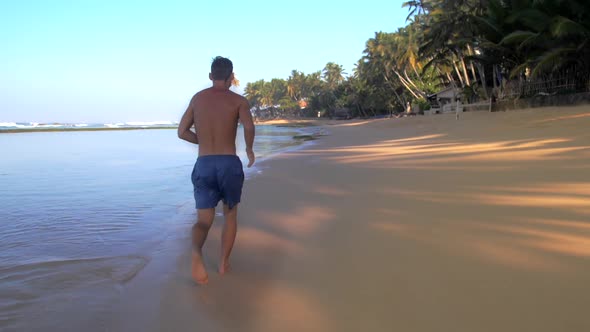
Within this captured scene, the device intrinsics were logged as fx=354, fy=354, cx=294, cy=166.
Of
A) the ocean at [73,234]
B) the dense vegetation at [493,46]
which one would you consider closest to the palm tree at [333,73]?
the dense vegetation at [493,46]

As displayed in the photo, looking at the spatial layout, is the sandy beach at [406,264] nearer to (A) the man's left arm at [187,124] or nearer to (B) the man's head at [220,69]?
(A) the man's left arm at [187,124]

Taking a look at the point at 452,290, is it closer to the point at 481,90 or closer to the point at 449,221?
the point at 449,221

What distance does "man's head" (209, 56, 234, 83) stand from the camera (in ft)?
8.54

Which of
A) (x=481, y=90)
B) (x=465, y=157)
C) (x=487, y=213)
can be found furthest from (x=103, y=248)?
(x=481, y=90)

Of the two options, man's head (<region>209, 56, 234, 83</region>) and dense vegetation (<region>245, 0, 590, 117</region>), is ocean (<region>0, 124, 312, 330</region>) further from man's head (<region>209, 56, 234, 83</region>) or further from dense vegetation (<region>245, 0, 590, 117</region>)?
dense vegetation (<region>245, 0, 590, 117</region>)

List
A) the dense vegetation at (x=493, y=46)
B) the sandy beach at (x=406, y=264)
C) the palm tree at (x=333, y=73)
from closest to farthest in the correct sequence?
the sandy beach at (x=406, y=264) → the dense vegetation at (x=493, y=46) → the palm tree at (x=333, y=73)

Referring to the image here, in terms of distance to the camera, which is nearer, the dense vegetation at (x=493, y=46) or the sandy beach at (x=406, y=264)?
the sandy beach at (x=406, y=264)

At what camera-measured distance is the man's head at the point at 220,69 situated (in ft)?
8.54

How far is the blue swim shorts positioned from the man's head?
0.59 meters

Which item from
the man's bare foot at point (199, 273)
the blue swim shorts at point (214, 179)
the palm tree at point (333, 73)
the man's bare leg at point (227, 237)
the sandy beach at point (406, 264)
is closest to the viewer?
the sandy beach at point (406, 264)

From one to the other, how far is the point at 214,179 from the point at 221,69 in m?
0.82

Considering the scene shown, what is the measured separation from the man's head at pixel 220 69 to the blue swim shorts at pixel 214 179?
23.3 inches

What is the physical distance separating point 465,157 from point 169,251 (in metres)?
5.71

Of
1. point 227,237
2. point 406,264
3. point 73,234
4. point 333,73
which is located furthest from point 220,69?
point 333,73
